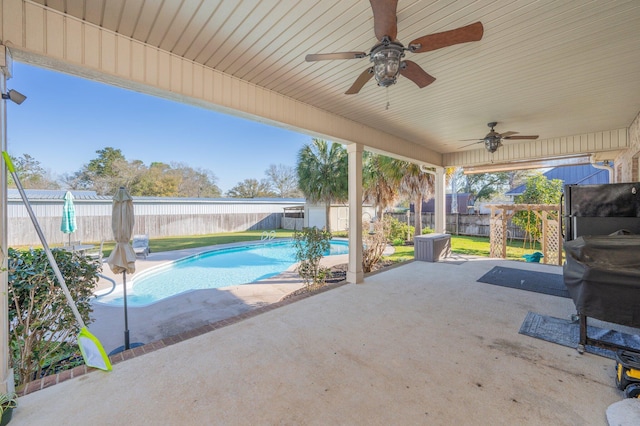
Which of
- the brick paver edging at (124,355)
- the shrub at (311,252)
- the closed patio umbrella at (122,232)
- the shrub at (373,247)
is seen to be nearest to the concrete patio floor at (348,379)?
the brick paver edging at (124,355)

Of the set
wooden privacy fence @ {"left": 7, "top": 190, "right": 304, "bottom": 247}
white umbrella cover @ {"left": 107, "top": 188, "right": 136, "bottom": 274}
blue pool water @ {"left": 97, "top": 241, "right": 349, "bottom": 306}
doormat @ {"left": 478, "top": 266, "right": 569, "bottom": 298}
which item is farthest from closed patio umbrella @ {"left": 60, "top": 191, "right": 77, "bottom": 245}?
doormat @ {"left": 478, "top": 266, "right": 569, "bottom": 298}

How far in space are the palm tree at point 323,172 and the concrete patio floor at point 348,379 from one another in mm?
9262

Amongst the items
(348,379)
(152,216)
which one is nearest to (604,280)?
(348,379)

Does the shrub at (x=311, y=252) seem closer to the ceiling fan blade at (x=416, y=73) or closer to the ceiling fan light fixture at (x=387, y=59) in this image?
the ceiling fan blade at (x=416, y=73)

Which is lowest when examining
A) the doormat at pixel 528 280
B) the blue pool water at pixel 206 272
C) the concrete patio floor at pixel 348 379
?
the blue pool water at pixel 206 272

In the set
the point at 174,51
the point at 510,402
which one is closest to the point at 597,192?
the point at 510,402

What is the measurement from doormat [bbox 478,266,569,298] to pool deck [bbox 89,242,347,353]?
4263 millimetres

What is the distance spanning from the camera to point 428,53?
2953 millimetres

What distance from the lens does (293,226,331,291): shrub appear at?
18.6 feet

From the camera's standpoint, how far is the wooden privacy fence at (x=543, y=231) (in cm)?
766

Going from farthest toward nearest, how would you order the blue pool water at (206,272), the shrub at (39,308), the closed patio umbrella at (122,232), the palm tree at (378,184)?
1. the palm tree at (378,184)
2. the blue pool water at (206,272)
3. the closed patio umbrella at (122,232)
4. the shrub at (39,308)

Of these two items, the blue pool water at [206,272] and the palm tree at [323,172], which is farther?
the palm tree at [323,172]

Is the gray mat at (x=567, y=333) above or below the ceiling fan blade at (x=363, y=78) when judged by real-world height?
below

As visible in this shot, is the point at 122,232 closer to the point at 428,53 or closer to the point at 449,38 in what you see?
the point at 449,38
